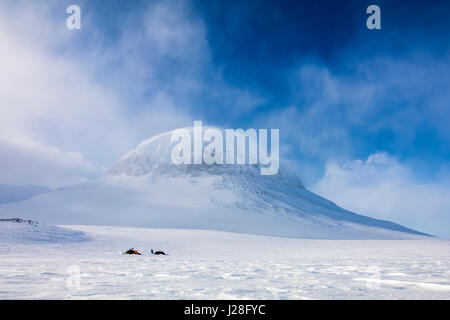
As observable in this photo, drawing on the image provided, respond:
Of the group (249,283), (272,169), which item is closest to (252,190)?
(272,169)

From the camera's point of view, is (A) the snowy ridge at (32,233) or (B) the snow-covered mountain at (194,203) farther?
(B) the snow-covered mountain at (194,203)

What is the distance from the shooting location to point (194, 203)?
8281 cm

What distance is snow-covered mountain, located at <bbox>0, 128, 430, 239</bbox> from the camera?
65062 mm

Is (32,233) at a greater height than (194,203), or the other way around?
(194,203)

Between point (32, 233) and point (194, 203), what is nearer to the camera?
point (32, 233)

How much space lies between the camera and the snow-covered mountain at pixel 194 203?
213 feet

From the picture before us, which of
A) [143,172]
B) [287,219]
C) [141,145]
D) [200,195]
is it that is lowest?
[287,219]

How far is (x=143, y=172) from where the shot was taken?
110 meters

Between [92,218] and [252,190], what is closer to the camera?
[92,218]

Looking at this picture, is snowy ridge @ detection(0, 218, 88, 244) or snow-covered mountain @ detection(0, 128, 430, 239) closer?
snowy ridge @ detection(0, 218, 88, 244)
